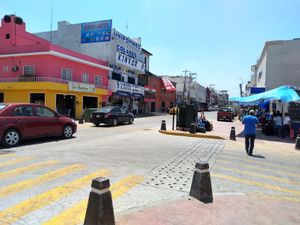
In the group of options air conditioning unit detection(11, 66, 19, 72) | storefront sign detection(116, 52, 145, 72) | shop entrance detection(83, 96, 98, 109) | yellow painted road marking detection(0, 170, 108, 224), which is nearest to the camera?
yellow painted road marking detection(0, 170, 108, 224)

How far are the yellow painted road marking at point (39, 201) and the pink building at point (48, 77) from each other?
22307mm

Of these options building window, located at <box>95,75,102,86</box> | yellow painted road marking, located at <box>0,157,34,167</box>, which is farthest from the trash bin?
building window, located at <box>95,75,102,86</box>

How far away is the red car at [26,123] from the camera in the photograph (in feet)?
33.4

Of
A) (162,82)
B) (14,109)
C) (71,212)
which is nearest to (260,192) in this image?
(71,212)

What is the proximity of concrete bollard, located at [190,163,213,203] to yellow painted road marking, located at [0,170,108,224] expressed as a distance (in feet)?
7.66

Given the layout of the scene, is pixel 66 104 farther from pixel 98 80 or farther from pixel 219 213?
pixel 219 213

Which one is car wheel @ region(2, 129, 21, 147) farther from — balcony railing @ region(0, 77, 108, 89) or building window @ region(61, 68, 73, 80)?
building window @ region(61, 68, 73, 80)

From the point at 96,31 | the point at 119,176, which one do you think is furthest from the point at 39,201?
the point at 96,31

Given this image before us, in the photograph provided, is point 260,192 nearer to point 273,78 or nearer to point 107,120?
point 107,120

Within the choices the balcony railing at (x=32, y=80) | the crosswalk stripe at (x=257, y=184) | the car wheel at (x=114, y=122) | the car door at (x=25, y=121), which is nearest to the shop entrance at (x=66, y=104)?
the balcony railing at (x=32, y=80)

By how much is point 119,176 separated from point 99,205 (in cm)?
306

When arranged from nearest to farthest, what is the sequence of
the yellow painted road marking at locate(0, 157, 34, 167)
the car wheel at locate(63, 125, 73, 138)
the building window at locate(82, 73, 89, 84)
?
1. the yellow painted road marking at locate(0, 157, 34, 167)
2. the car wheel at locate(63, 125, 73, 138)
3. the building window at locate(82, 73, 89, 84)

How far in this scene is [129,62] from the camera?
42062 mm

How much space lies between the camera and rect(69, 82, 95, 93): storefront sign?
94.5 feet
